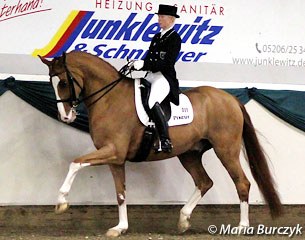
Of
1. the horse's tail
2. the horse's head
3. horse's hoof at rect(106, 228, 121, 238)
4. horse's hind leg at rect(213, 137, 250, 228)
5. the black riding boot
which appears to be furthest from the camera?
the horse's tail

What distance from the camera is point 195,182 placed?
696 centimetres

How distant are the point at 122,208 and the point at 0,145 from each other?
1220mm

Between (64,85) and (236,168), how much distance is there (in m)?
1.73

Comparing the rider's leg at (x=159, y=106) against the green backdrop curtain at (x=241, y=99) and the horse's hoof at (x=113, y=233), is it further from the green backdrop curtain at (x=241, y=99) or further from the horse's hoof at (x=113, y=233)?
the green backdrop curtain at (x=241, y=99)

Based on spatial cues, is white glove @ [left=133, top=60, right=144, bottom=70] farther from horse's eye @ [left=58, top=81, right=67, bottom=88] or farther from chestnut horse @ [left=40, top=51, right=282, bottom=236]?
horse's eye @ [left=58, top=81, right=67, bottom=88]

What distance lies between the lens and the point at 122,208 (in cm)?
664

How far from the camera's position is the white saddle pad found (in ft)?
21.0

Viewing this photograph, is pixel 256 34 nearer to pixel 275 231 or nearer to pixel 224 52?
pixel 224 52

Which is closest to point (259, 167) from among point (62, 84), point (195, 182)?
point (195, 182)

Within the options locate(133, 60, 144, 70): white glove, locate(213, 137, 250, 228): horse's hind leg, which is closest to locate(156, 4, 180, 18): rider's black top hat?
locate(133, 60, 144, 70): white glove

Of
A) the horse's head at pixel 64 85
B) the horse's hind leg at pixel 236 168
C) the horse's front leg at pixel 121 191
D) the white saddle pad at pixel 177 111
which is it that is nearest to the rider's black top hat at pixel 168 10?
the white saddle pad at pixel 177 111

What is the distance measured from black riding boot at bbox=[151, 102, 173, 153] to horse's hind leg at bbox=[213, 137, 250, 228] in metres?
0.58

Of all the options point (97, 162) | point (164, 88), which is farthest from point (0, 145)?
point (164, 88)

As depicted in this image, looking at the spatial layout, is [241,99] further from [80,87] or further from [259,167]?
[80,87]
